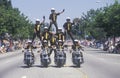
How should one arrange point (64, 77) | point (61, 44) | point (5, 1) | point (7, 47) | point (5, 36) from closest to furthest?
1. point (64, 77)
2. point (61, 44)
3. point (7, 47)
4. point (5, 36)
5. point (5, 1)

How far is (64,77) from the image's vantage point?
22375 mm

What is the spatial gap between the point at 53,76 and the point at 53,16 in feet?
28.6

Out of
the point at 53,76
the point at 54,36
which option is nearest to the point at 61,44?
the point at 54,36

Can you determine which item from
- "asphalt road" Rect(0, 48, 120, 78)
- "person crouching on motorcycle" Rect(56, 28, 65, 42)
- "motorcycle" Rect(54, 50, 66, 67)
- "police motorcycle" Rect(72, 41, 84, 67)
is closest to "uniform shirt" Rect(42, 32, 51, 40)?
"person crouching on motorcycle" Rect(56, 28, 65, 42)

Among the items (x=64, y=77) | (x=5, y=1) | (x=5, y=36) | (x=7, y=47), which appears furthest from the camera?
(x=5, y=1)

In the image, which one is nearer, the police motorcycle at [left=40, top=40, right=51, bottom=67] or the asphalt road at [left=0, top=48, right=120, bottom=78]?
the asphalt road at [left=0, top=48, right=120, bottom=78]

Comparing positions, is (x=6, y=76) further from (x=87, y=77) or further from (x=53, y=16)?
(x=53, y=16)

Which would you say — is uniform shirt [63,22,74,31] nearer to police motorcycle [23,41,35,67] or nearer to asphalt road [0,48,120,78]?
asphalt road [0,48,120,78]

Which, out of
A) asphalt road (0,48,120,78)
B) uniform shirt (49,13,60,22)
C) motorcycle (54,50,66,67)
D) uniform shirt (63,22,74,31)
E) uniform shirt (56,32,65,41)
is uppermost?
uniform shirt (49,13,60,22)

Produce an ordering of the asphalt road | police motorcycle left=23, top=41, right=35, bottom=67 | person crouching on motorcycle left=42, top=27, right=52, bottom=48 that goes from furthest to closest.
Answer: person crouching on motorcycle left=42, top=27, right=52, bottom=48
police motorcycle left=23, top=41, right=35, bottom=67
the asphalt road

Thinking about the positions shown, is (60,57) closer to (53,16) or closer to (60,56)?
(60,56)

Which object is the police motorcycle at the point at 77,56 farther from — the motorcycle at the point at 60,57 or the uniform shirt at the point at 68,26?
the uniform shirt at the point at 68,26

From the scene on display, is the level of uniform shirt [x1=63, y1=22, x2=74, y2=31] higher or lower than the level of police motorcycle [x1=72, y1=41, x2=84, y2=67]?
higher

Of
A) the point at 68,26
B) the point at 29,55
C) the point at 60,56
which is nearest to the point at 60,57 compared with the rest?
the point at 60,56
